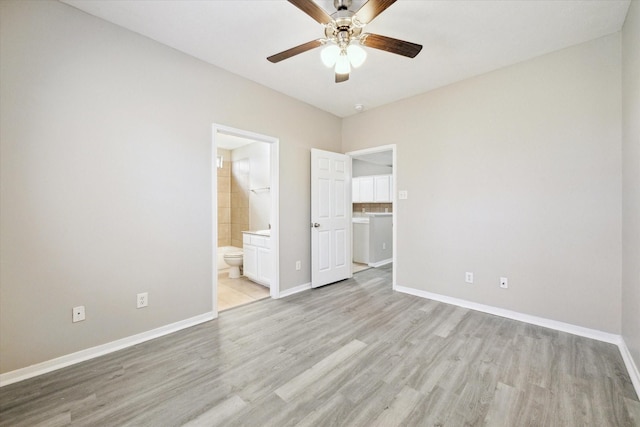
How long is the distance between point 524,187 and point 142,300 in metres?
3.93

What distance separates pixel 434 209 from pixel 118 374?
3.54 metres

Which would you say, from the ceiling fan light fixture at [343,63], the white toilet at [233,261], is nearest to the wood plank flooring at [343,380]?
the white toilet at [233,261]

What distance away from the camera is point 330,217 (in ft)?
13.1

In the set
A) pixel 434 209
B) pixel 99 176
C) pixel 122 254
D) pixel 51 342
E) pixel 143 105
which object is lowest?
pixel 51 342

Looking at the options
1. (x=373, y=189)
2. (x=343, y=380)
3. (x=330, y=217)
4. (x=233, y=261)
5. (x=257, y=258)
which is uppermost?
(x=373, y=189)

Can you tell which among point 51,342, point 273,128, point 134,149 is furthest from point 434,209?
point 51,342

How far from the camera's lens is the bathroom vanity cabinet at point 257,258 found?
3.72 meters

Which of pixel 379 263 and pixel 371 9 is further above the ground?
pixel 371 9

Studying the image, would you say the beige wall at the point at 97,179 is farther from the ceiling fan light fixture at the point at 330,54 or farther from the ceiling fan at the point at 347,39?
the ceiling fan light fixture at the point at 330,54

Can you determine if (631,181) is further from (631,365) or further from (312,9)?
(312,9)

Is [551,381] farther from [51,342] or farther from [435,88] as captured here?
[51,342]

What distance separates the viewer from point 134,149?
227 cm

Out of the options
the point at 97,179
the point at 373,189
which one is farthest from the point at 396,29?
the point at 373,189

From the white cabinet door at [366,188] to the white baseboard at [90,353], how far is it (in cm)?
448
